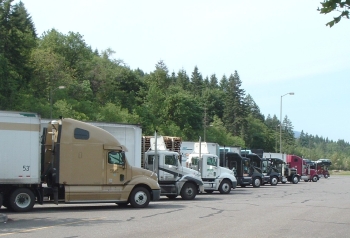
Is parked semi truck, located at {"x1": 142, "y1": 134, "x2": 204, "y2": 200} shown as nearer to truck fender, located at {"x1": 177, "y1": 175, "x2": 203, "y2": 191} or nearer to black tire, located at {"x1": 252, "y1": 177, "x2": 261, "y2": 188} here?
truck fender, located at {"x1": 177, "y1": 175, "x2": 203, "y2": 191}

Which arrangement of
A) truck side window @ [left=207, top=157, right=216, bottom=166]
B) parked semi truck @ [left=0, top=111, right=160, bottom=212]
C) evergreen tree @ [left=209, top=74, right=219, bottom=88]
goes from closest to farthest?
parked semi truck @ [left=0, top=111, right=160, bottom=212] → truck side window @ [left=207, top=157, right=216, bottom=166] → evergreen tree @ [left=209, top=74, right=219, bottom=88]

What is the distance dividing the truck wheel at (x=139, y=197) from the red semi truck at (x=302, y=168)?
3862 centimetres

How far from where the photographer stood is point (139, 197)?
20922 mm

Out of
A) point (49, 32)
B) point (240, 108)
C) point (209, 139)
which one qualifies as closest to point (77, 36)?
point (49, 32)

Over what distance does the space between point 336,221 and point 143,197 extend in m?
7.55

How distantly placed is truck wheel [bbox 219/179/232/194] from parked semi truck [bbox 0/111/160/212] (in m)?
11.6

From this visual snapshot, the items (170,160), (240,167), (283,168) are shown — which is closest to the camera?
(170,160)

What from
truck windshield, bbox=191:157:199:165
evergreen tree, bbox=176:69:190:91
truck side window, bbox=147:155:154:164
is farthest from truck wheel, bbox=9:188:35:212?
evergreen tree, bbox=176:69:190:91

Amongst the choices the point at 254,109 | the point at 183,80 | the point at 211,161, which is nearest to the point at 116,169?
the point at 211,161

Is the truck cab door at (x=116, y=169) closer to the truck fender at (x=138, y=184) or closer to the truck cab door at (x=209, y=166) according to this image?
the truck fender at (x=138, y=184)

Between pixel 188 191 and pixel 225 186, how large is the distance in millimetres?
6780

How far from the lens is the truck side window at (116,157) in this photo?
20391 millimetres

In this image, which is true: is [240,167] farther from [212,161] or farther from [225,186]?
[212,161]

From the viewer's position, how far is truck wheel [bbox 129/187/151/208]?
20828 millimetres
